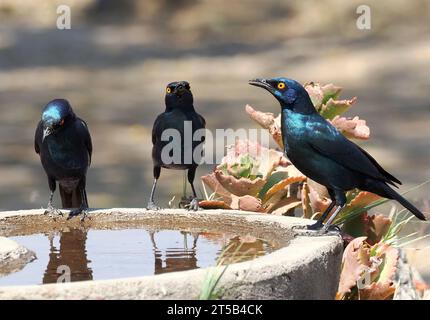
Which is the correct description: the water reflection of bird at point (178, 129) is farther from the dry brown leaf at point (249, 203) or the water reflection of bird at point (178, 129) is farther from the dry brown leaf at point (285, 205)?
the dry brown leaf at point (285, 205)

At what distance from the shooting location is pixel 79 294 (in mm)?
3188

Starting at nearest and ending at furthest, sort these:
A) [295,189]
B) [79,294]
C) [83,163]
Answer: [79,294] < [83,163] < [295,189]

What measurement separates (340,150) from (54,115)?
5.72 feet

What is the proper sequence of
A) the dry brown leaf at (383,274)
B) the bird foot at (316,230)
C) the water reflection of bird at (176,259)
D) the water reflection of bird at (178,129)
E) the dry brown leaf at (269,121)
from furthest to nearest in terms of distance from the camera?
the dry brown leaf at (269,121) → the water reflection of bird at (178,129) → the dry brown leaf at (383,274) → the bird foot at (316,230) → the water reflection of bird at (176,259)

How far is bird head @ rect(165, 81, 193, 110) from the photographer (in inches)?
219

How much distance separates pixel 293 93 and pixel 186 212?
114cm

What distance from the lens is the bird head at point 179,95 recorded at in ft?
18.3

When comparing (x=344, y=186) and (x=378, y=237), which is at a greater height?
(x=344, y=186)

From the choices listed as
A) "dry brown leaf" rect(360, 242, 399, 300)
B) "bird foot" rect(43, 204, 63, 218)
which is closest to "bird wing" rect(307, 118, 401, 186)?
"dry brown leaf" rect(360, 242, 399, 300)

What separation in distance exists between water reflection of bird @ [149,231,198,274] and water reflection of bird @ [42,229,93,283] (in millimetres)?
328

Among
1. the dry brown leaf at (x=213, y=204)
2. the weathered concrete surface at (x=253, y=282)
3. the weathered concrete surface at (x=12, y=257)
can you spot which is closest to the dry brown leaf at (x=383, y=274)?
the weathered concrete surface at (x=253, y=282)
